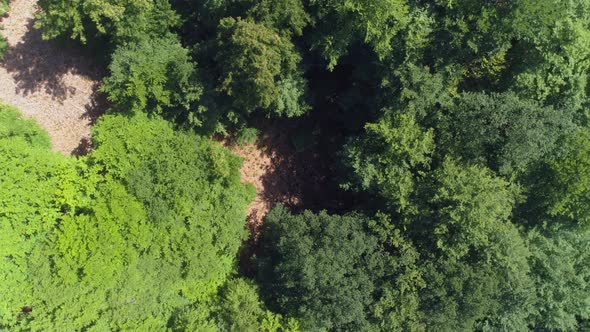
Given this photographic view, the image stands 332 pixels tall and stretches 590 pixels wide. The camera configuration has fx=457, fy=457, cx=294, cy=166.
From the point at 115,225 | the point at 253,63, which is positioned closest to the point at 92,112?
the point at 115,225

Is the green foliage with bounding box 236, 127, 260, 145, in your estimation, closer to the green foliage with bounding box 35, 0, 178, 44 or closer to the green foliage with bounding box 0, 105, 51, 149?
the green foliage with bounding box 35, 0, 178, 44

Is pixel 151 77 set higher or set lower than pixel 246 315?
higher

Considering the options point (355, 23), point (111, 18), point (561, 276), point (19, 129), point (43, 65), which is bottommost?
point (561, 276)

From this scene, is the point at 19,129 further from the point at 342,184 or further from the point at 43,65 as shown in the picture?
the point at 342,184

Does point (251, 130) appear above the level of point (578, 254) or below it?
above

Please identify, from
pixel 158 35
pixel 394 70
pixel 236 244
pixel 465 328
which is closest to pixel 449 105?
pixel 394 70

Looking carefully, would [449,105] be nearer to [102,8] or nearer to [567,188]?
[567,188]

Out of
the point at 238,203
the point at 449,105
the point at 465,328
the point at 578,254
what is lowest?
the point at 465,328
